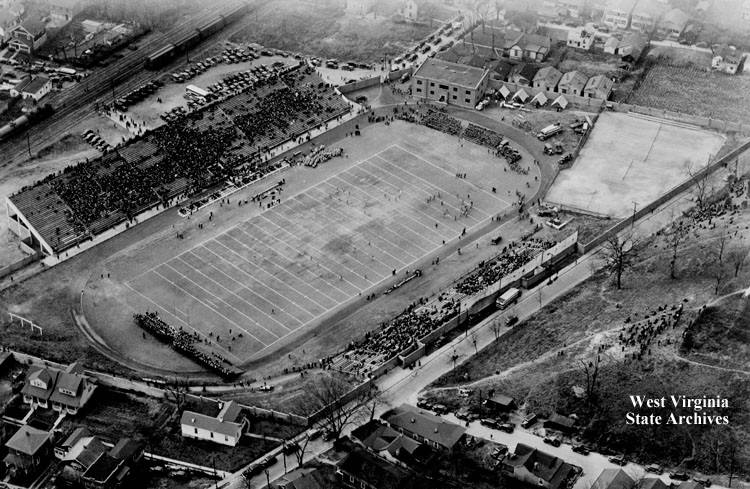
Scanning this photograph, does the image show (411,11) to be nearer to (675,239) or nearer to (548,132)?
(548,132)

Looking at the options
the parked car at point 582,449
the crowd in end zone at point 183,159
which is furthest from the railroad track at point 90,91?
the parked car at point 582,449

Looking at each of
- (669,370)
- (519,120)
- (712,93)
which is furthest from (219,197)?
(712,93)

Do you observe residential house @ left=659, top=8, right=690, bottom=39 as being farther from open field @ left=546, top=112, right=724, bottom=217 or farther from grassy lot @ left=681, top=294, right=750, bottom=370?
grassy lot @ left=681, top=294, right=750, bottom=370

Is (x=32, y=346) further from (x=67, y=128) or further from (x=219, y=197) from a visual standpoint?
(x=67, y=128)

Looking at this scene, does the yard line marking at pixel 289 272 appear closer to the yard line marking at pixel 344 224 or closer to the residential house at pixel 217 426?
the yard line marking at pixel 344 224

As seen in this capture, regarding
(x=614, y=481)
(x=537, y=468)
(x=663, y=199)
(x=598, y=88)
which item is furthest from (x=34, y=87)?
(x=614, y=481)

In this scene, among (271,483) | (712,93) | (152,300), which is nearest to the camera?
(271,483)
